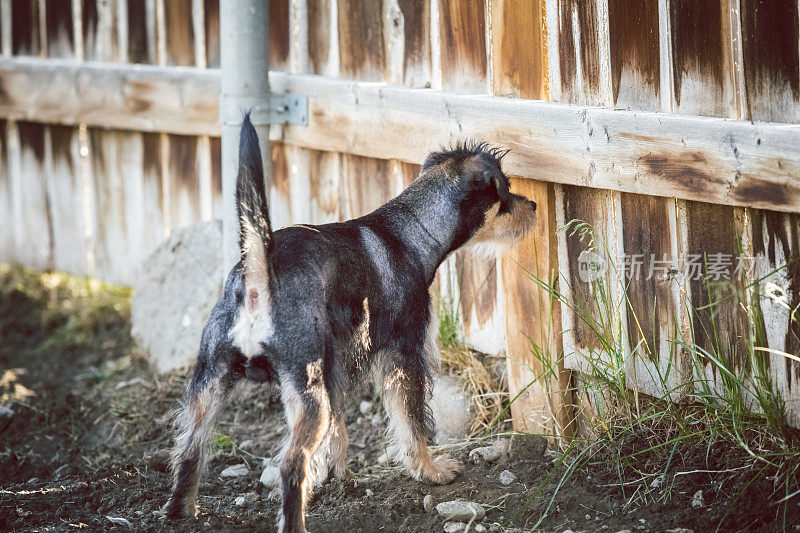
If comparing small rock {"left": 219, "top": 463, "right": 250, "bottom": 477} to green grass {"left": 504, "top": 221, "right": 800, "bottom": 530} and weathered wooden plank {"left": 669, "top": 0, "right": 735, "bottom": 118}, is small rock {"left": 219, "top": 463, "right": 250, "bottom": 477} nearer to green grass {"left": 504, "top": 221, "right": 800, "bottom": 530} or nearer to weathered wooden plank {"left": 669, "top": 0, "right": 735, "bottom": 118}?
green grass {"left": 504, "top": 221, "right": 800, "bottom": 530}

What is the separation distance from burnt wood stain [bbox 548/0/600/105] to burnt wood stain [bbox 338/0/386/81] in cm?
144

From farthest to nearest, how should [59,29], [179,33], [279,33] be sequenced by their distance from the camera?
[59,29] → [179,33] → [279,33]

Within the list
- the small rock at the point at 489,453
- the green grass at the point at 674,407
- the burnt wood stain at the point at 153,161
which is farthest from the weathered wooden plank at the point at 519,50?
the burnt wood stain at the point at 153,161

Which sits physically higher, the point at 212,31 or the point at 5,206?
the point at 212,31

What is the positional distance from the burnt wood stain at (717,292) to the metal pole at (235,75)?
2598 millimetres

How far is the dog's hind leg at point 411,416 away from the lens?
4438 millimetres

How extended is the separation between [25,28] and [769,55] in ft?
21.6

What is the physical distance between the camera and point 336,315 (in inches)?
157

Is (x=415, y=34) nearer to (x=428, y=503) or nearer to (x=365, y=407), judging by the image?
(x=365, y=407)

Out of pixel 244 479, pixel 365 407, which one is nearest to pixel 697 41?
pixel 365 407

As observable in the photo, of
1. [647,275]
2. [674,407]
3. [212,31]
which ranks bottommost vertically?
[674,407]

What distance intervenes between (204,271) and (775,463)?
387cm

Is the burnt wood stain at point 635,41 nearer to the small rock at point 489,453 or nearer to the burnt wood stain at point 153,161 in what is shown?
the small rock at point 489,453

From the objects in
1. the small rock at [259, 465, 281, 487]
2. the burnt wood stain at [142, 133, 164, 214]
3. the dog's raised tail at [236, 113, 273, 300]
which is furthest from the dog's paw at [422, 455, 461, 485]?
the burnt wood stain at [142, 133, 164, 214]
